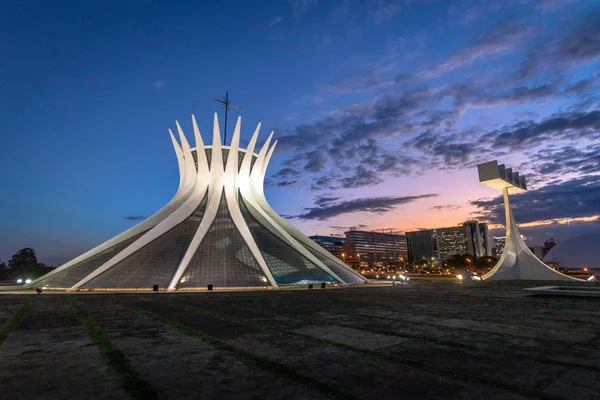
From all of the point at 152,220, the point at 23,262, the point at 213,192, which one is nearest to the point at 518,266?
the point at 213,192

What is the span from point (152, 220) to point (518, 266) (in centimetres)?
4209

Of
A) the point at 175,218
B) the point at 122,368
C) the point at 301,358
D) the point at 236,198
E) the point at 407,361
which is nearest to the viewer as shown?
the point at 122,368

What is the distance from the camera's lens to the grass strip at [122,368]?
415 centimetres

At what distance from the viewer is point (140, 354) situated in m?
6.01

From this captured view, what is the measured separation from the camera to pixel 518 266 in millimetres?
36656

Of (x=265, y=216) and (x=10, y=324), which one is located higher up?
(x=265, y=216)

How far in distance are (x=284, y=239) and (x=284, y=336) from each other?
27.6 meters

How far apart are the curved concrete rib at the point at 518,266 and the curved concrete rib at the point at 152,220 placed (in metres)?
36.7

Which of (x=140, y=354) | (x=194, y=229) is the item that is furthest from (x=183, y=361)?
(x=194, y=229)

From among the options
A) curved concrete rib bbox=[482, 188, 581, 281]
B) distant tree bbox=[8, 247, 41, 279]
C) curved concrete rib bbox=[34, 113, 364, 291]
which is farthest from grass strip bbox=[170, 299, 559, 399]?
distant tree bbox=[8, 247, 41, 279]

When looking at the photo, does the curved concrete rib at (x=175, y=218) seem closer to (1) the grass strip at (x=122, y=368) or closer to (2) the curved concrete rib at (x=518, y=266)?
(1) the grass strip at (x=122, y=368)

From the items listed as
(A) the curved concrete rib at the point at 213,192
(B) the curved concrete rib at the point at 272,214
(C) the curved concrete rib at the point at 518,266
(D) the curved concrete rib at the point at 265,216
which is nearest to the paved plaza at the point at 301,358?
(A) the curved concrete rib at the point at 213,192

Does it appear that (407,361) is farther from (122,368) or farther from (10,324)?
(10,324)

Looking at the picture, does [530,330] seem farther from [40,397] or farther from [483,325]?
[40,397]
